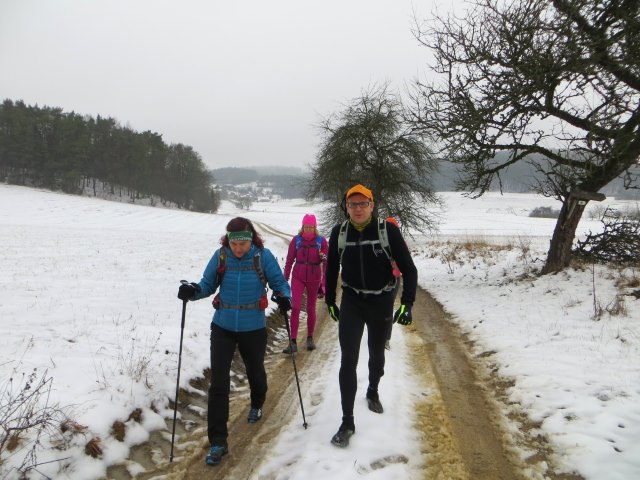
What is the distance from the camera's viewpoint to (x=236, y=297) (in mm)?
4113

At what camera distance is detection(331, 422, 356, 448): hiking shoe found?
153 inches

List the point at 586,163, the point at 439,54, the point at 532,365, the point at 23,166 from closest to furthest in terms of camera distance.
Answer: the point at 532,365 < the point at 586,163 < the point at 439,54 < the point at 23,166

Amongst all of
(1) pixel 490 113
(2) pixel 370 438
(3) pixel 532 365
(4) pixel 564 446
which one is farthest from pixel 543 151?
(2) pixel 370 438

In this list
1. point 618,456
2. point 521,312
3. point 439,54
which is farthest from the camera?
point 439,54

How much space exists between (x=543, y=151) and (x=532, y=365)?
6836 millimetres

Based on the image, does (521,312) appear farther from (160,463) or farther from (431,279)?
(160,463)

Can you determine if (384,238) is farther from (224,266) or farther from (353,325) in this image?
(224,266)

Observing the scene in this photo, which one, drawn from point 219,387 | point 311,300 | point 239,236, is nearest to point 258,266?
point 239,236

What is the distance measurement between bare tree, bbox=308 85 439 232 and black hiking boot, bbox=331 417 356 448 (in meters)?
16.8

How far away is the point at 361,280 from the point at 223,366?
1713 mm

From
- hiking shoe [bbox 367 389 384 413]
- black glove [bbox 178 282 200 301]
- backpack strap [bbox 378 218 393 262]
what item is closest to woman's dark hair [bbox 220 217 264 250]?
black glove [bbox 178 282 200 301]

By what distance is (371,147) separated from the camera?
2047cm

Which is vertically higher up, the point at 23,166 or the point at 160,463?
the point at 23,166

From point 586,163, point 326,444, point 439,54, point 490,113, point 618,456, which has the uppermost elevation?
point 439,54
